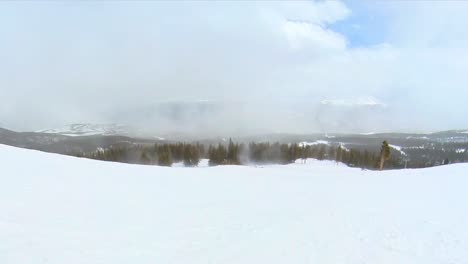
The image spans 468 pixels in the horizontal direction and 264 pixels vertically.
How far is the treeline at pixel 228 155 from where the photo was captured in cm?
8206

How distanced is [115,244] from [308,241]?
6.06 metres

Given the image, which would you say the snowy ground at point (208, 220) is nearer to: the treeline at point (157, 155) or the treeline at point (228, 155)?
the treeline at point (157, 155)

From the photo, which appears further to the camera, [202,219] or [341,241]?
[202,219]

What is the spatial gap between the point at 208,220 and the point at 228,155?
7485cm

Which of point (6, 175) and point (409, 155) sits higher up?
point (6, 175)

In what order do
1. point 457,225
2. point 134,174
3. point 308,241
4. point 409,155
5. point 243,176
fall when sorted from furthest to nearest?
1. point 409,155
2. point 243,176
3. point 134,174
4. point 457,225
5. point 308,241

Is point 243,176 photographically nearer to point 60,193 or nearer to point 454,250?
point 60,193

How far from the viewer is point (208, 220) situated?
1130cm

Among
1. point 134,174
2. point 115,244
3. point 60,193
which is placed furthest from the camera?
point 134,174

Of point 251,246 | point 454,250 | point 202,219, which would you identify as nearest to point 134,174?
point 202,219

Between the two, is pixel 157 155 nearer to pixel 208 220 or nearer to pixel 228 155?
pixel 228 155

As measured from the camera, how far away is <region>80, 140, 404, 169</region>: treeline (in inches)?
3231

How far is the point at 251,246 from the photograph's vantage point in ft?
28.4

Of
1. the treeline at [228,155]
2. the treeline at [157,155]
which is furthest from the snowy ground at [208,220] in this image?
the treeline at [228,155]
